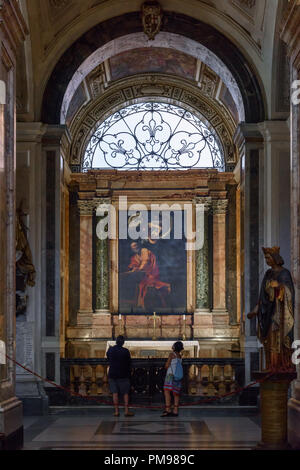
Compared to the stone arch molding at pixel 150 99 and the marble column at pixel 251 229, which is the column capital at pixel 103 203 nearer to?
the stone arch molding at pixel 150 99

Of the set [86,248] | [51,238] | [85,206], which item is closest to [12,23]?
[51,238]

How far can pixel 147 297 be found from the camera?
1877cm

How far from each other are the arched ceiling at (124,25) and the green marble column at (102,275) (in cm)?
481

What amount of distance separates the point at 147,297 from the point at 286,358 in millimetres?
9395

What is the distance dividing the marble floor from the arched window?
6.95 metres

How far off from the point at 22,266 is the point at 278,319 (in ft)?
19.2

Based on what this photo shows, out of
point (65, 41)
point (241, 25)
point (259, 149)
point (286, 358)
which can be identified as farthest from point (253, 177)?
point (286, 358)

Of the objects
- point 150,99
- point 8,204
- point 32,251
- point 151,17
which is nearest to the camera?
point 8,204

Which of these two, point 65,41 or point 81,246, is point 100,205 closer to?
point 81,246

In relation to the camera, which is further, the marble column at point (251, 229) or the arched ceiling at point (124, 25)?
the marble column at point (251, 229)

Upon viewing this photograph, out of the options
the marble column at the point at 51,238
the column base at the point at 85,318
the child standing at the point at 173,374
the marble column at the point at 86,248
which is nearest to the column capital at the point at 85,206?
the marble column at the point at 86,248

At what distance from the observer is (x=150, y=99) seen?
1916 centimetres

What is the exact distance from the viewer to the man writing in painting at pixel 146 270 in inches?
740
